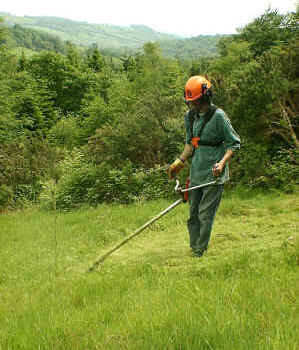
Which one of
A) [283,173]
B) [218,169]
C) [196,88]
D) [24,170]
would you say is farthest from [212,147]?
[24,170]

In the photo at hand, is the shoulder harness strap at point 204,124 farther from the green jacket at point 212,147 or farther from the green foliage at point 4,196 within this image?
the green foliage at point 4,196

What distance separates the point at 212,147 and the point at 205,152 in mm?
111

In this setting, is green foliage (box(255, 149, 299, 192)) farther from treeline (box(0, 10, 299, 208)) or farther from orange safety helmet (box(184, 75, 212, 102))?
orange safety helmet (box(184, 75, 212, 102))

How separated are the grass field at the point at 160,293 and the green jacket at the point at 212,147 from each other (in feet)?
3.29

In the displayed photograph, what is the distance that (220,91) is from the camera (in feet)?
41.5

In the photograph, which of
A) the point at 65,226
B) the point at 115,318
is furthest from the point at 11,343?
the point at 65,226

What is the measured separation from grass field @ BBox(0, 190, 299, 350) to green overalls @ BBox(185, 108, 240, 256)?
1.28ft

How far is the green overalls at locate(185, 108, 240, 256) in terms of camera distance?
5035mm

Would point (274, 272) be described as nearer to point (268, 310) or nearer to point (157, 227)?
point (268, 310)

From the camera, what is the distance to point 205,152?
17.2 feet

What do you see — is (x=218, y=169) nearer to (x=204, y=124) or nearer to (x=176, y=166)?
(x=204, y=124)

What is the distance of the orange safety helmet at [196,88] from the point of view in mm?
4891

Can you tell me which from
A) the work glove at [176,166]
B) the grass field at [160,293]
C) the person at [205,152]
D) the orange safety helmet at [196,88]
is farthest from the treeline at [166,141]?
the orange safety helmet at [196,88]

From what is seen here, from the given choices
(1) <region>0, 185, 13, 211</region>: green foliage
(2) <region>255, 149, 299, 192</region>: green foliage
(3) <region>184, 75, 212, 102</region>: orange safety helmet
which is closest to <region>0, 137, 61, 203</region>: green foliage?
(1) <region>0, 185, 13, 211</region>: green foliage
